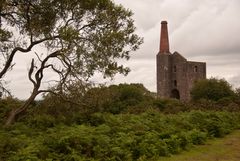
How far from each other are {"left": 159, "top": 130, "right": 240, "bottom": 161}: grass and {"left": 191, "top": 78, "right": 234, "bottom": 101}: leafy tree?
3112 cm

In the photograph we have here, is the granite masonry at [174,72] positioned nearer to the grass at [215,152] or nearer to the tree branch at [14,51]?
the grass at [215,152]

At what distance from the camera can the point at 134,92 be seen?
44406 millimetres

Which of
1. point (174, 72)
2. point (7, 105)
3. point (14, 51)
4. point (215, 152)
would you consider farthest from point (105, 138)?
point (174, 72)

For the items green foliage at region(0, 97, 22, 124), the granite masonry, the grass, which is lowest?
the grass

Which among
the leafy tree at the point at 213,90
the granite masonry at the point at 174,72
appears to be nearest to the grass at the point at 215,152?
the leafy tree at the point at 213,90

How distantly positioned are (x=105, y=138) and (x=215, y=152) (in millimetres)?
3980

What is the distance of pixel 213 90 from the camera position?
1865 inches

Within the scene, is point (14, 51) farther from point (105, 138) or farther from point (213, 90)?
point (213, 90)

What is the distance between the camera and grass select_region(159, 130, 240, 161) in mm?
12367

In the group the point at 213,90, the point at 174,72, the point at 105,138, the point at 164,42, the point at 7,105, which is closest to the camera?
the point at 105,138

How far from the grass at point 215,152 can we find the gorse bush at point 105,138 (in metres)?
0.39

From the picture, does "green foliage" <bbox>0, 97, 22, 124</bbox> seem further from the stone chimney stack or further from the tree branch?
the stone chimney stack

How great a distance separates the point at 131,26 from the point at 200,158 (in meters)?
5.27

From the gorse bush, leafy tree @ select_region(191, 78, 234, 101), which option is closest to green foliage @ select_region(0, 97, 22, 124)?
the gorse bush
